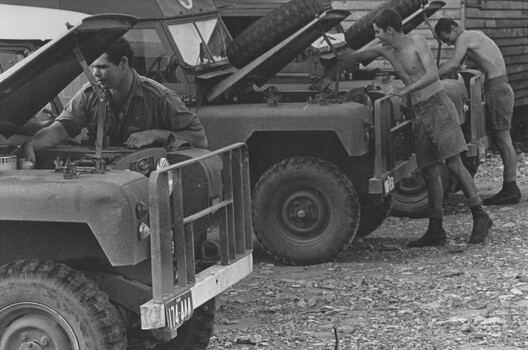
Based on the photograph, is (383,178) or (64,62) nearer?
(64,62)

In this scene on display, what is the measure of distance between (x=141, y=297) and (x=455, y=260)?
14.7 ft

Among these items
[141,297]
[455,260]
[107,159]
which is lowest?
Result: [455,260]

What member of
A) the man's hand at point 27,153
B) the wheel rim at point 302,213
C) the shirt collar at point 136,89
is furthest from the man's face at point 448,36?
the man's hand at point 27,153

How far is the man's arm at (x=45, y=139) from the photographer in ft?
18.4

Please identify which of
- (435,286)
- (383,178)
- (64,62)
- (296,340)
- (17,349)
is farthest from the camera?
(383,178)

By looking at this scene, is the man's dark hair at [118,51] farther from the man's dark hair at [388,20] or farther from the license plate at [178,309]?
the man's dark hair at [388,20]

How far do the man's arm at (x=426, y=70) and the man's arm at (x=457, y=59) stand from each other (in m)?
1.54

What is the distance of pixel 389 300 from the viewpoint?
300 inches

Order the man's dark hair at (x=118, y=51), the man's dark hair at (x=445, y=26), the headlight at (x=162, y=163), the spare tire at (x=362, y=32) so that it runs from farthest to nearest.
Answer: the man's dark hair at (x=445, y=26) → the spare tire at (x=362, y=32) → the man's dark hair at (x=118, y=51) → the headlight at (x=162, y=163)

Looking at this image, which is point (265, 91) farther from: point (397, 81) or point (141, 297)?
point (141, 297)

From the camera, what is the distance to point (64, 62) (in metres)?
5.28

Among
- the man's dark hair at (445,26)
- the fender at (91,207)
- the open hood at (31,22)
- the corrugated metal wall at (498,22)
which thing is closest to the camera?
the fender at (91,207)

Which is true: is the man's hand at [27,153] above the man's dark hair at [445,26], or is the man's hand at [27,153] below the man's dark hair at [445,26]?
below

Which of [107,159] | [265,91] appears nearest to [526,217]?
[265,91]
